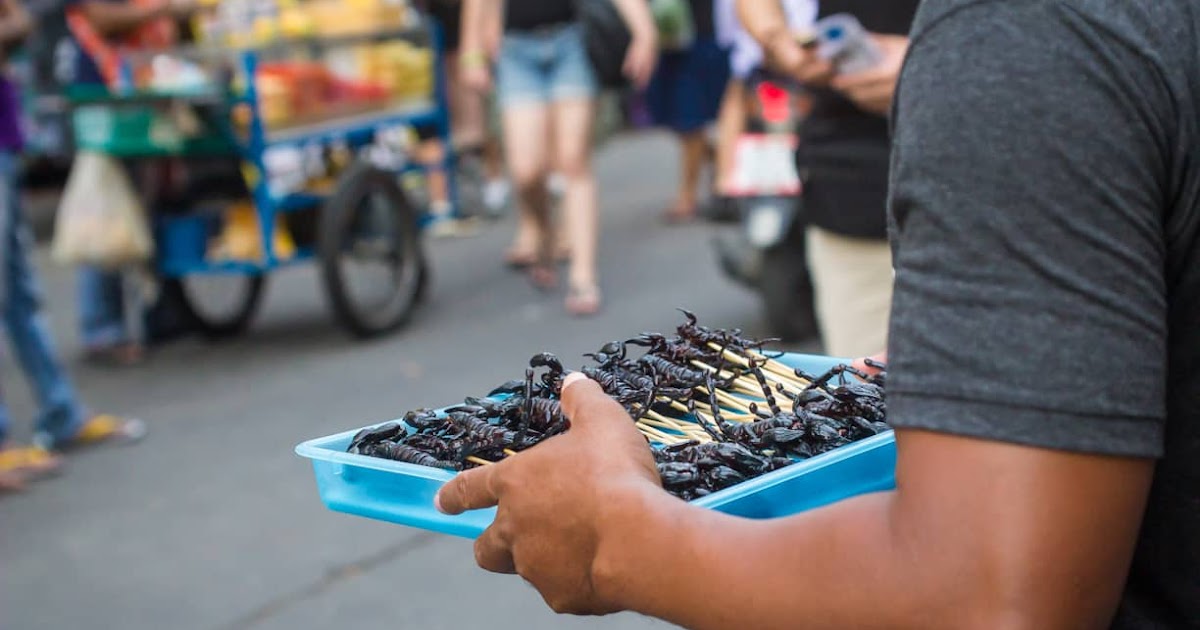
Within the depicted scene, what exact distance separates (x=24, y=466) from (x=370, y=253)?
228cm

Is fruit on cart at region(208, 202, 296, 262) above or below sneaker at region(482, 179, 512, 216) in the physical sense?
above

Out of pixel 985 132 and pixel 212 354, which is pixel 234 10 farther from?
pixel 985 132

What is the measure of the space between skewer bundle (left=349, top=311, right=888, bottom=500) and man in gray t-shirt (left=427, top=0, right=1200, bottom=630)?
0.79 ft

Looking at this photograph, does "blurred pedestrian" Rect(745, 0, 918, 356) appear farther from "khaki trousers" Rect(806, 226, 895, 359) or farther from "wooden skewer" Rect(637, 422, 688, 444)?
"wooden skewer" Rect(637, 422, 688, 444)

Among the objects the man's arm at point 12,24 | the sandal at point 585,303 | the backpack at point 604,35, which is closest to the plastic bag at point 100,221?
the man's arm at point 12,24

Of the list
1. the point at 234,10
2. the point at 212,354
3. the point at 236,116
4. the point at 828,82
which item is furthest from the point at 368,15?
the point at 828,82

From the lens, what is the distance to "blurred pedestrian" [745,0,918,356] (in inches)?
122

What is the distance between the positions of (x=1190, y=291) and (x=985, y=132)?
0.76 ft

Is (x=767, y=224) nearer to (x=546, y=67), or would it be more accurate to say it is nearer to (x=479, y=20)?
(x=546, y=67)

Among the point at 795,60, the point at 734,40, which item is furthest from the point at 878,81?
the point at 734,40

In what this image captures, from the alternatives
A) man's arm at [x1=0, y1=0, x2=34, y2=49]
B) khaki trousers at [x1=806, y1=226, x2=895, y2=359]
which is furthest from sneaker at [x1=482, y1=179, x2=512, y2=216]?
khaki trousers at [x1=806, y1=226, x2=895, y2=359]

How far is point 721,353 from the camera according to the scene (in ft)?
5.75

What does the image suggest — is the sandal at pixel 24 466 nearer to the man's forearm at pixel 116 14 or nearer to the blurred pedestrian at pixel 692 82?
the man's forearm at pixel 116 14

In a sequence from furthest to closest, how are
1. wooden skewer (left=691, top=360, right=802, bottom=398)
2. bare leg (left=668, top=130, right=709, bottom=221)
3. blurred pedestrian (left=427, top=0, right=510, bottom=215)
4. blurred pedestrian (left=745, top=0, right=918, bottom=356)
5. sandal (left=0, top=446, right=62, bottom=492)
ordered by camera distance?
blurred pedestrian (left=427, top=0, right=510, bottom=215) → bare leg (left=668, top=130, right=709, bottom=221) → sandal (left=0, top=446, right=62, bottom=492) → blurred pedestrian (left=745, top=0, right=918, bottom=356) → wooden skewer (left=691, top=360, right=802, bottom=398)
